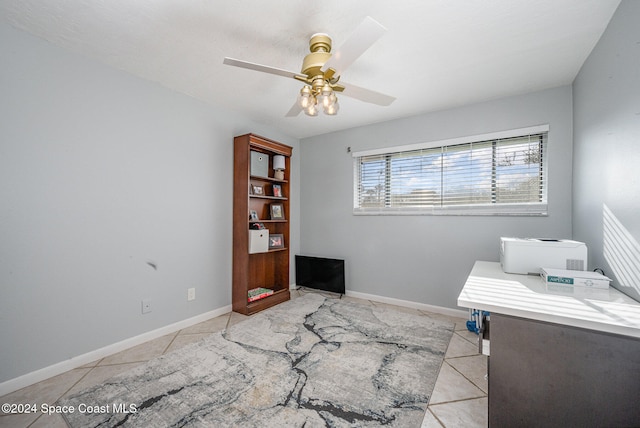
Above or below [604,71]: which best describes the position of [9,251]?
below

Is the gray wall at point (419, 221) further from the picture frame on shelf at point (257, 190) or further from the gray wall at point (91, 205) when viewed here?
the gray wall at point (91, 205)

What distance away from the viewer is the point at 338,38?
179cm

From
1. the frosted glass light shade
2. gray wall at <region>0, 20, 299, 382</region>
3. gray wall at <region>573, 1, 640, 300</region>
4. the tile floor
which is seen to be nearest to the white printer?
gray wall at <region>573, 1, 640, 300</region>

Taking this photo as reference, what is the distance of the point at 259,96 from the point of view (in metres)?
2.75

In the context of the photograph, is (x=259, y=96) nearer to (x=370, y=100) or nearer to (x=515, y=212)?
(x=370, y=100)

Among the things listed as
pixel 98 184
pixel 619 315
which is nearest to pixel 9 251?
pixel 98 184

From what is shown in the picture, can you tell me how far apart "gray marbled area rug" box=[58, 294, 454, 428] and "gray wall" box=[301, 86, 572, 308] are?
2.51ft

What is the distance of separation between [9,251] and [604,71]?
4.08m

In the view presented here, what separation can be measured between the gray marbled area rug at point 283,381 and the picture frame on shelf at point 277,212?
4.67 ft

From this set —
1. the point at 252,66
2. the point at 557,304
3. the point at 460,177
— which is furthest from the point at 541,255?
the point at 252,66

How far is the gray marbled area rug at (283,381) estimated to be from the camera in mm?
1462

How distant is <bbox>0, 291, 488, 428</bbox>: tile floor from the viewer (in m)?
1.45

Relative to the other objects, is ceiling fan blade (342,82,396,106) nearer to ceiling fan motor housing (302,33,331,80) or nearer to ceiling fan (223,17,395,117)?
ceiling fan (223,17,395,117)

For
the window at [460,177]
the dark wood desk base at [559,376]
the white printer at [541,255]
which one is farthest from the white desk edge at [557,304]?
the window at [460,177]
